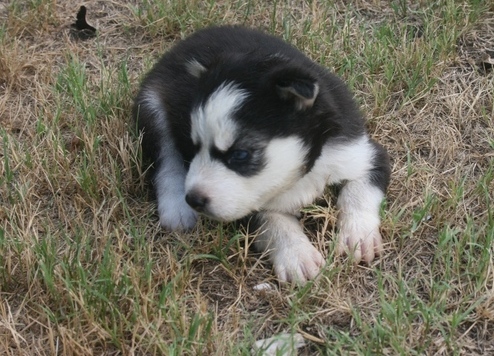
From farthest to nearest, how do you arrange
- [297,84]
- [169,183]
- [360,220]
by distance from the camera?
[169,183] → [360,220] → [297,84]

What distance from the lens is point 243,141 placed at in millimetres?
4012

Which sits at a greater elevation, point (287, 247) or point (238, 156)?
point (238, 156)

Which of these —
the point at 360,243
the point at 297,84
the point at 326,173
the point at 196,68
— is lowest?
the point at 360,243

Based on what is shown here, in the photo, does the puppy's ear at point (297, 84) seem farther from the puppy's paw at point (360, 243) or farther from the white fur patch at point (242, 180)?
the puppy's paw at point (360, 243)

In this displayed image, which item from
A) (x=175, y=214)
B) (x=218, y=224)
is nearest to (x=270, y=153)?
(x=218, y=224)

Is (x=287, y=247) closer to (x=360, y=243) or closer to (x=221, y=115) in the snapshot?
(x=360, y=243)

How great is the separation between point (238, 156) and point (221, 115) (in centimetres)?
23

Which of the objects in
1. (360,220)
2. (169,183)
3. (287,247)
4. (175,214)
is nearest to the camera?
(287,247)

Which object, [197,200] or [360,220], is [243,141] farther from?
[360,220]

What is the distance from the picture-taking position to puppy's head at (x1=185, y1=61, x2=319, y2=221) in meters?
3.98

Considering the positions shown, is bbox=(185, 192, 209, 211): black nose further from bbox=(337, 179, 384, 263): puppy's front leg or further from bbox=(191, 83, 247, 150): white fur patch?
bbox=(337, 179, 384, 263): puppy's front leg

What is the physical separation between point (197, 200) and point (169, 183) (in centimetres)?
85

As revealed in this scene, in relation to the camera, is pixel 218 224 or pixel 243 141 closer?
pixel 243 141

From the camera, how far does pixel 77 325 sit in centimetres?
363
